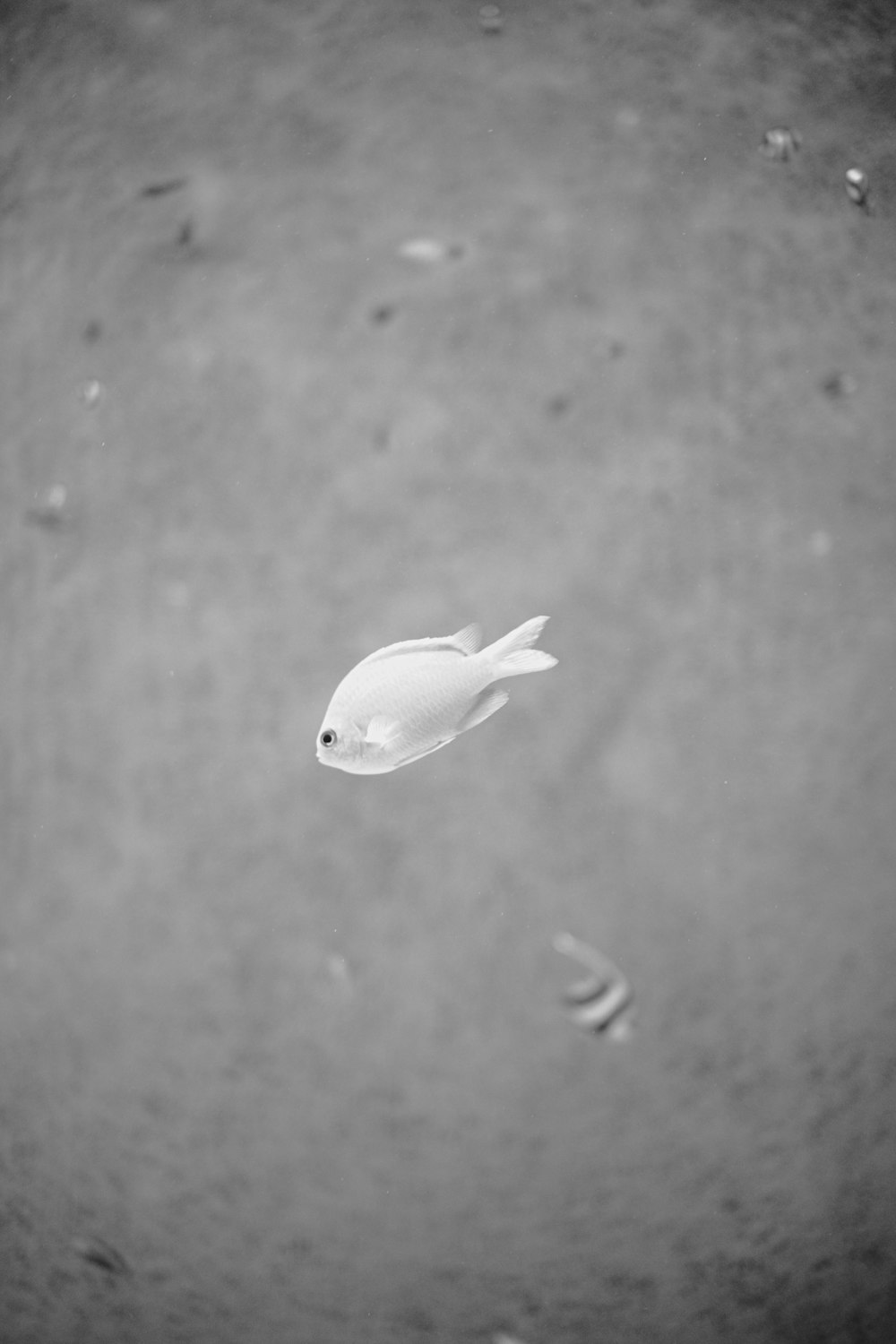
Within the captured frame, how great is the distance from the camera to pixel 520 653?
57 cm

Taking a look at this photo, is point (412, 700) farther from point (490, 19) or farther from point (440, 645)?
point (490, 19)

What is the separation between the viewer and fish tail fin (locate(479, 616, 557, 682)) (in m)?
0.56

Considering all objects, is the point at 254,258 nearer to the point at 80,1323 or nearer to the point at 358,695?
the point at 358,695

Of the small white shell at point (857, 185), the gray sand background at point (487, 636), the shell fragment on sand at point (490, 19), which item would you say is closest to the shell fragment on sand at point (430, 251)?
the gray sand background at point (487, 636)

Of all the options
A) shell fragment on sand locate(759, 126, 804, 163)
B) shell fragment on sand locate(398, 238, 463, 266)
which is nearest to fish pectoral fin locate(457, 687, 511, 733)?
shell fragment on sand locate(398, 238, 463, 266)

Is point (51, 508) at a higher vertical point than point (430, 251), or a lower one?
lower

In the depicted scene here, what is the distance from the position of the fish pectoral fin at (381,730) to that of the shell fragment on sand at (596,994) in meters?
0.16

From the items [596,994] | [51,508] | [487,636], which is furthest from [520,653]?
[51,508]

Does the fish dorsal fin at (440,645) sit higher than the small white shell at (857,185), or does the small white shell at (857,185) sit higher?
the small white shell at (857,185)

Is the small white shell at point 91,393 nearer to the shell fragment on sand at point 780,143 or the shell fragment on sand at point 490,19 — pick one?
the shell fragment on sand at point 490,19

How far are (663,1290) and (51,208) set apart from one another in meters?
0.84

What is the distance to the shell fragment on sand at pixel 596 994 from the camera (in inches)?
22.8

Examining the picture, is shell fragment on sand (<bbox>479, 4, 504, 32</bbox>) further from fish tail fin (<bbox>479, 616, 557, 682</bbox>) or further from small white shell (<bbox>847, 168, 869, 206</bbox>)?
fish tail fin (<bbox>479, 616, 557, 682</bbox>)

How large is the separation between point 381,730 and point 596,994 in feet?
0.68
